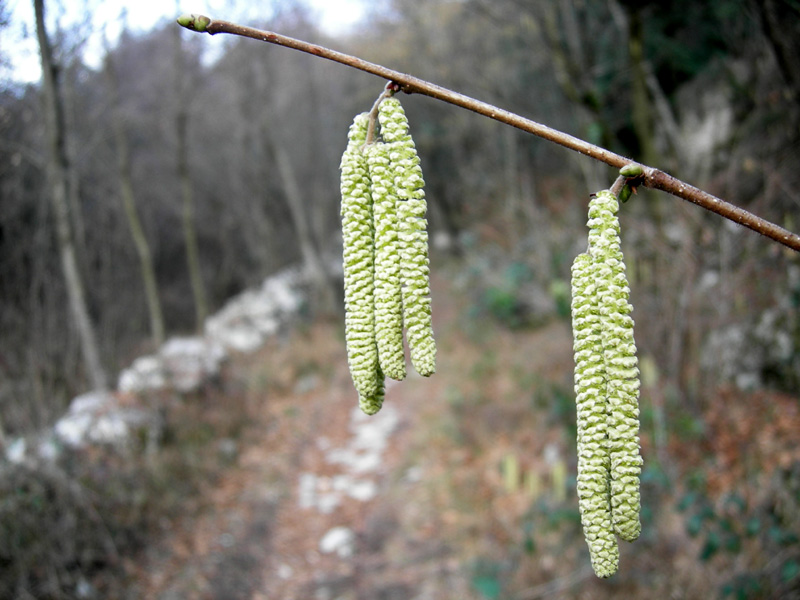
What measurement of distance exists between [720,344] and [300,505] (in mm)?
4367

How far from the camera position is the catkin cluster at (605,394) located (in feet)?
3.69

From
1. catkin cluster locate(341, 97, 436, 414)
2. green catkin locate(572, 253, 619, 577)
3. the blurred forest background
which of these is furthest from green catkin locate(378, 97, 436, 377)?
the blurred forest background

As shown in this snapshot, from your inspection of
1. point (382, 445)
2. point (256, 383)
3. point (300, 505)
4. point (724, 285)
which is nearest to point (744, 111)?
point (724, 285)

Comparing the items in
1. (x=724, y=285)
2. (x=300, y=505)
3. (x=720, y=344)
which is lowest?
(x=300, y=505)

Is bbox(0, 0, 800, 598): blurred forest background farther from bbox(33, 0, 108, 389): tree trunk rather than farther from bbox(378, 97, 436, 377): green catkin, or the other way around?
bbox(378, 97, 436, 377): green catkin

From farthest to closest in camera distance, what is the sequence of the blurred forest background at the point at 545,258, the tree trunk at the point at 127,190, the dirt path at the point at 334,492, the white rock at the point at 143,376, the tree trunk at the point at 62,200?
1. the tree trunk at the point at 127,190
2. the white rock at the point at 143,376
3. the tree trunk at the point at 62,200
4. the dirt path at the point at 334,492
5. the blurred forest background at the point at 545,258

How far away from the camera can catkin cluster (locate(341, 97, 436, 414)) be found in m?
1.22

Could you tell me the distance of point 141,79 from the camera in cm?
1059

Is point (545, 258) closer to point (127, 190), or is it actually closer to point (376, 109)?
point (127, 190)

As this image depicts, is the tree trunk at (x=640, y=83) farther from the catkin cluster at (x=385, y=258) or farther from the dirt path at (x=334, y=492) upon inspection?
the catkin cluster at (x=385, y=258)

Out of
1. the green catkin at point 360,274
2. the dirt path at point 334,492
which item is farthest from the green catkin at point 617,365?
the dirt path at point 334,492

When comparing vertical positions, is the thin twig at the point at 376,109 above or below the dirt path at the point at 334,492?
above

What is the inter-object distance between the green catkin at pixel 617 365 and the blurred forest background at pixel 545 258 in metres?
1.92

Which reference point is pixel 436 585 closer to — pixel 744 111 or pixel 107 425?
pixel 107 425
